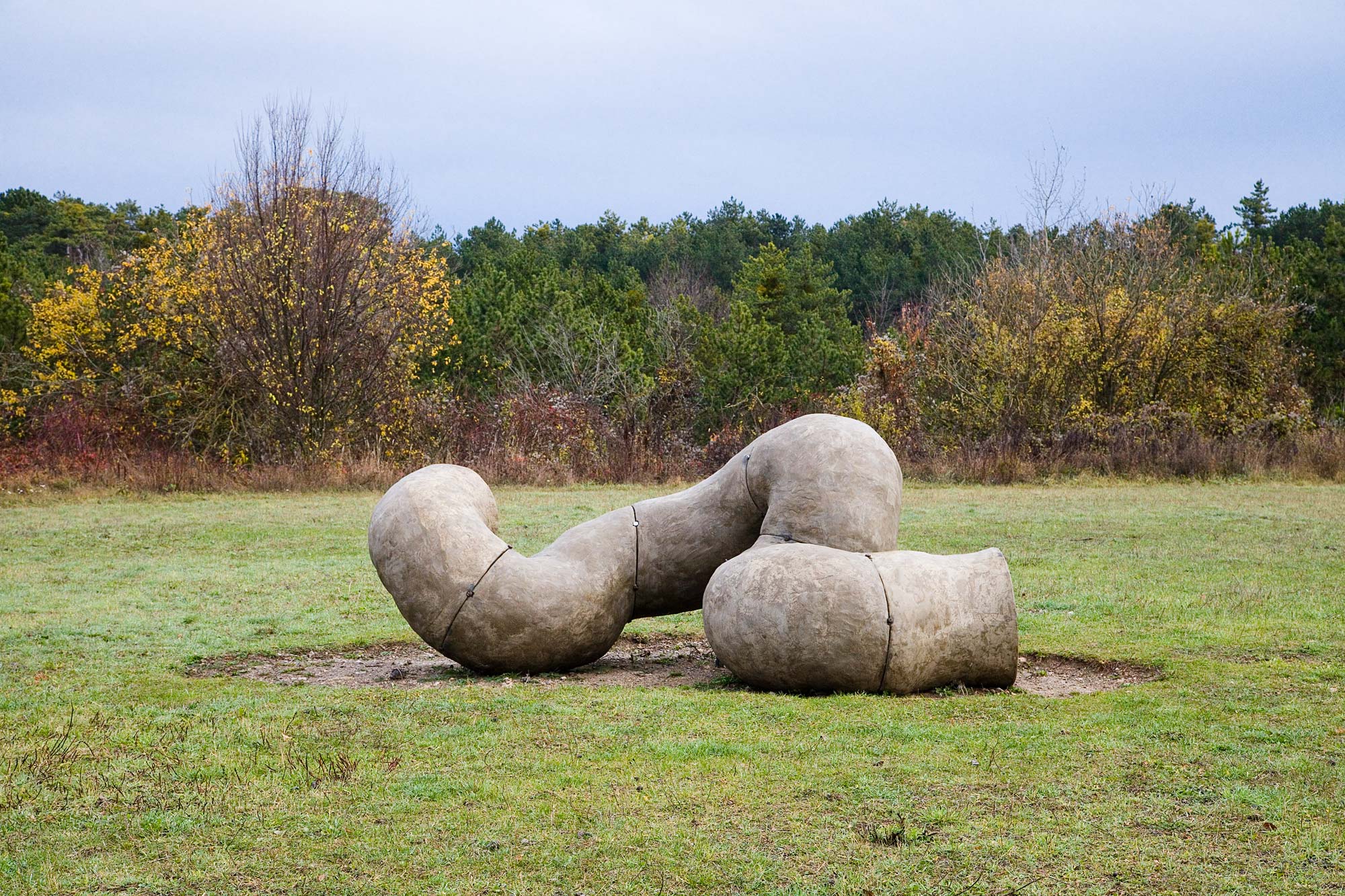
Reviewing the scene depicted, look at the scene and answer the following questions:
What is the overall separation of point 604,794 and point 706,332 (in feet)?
97.3

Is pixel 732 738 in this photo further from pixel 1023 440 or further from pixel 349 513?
pixel 1023 440

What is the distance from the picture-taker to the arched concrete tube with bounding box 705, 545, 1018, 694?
7.54 m

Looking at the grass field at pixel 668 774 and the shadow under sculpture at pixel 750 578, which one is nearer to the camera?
the grass field at pixel 668 774

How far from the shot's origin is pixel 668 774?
19.6 feet

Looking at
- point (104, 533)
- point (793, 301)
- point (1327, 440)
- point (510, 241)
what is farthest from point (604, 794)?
point (510, 241)

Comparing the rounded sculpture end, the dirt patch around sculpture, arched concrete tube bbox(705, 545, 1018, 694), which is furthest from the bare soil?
the rounded sculpture end

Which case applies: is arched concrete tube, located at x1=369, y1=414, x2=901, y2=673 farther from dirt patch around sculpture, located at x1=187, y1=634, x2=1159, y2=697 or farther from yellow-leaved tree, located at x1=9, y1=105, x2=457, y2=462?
yellow-leaved tree, located at x1=9, y1=105, x2=457, y2=462

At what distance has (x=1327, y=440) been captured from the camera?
25859mm

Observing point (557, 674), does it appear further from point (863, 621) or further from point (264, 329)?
point (264, 329)

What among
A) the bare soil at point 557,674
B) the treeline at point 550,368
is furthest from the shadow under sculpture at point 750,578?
the treeline at point 550,368

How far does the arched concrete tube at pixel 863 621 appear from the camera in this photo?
754 cm

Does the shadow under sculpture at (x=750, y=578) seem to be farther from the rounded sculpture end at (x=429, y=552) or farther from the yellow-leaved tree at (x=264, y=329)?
the yellow-leaved tree at (x=264, y=329)

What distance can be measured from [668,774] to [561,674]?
3.08 metres

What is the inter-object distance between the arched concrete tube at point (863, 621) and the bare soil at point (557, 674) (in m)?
0.33
